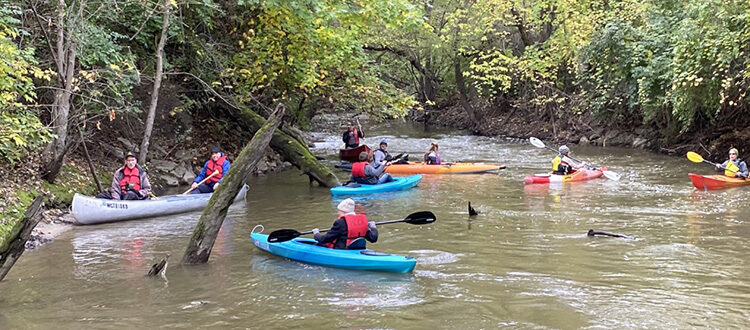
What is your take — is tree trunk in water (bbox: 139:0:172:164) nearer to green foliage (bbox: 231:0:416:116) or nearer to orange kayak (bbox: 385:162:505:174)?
green foliage (bbox: 231:0:416:116)

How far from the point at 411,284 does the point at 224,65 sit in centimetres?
970

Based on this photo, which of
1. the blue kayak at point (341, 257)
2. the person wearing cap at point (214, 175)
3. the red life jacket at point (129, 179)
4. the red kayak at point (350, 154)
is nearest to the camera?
the blue kayak at point (341, 257)

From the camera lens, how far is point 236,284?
7547 millimetres

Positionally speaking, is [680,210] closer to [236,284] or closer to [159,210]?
[236,284]

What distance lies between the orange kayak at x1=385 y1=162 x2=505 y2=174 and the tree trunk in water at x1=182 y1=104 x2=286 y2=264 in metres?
9.41

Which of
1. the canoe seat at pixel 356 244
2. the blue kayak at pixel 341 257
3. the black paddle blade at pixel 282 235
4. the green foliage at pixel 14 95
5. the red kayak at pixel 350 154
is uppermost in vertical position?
the green foliage at pixel 14 95

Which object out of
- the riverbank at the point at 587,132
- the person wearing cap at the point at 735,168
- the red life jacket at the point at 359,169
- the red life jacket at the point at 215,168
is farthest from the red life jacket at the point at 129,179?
the riverbank at the point at 587,132

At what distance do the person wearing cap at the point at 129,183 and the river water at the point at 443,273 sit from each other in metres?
0.57

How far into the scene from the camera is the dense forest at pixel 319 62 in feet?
37.9

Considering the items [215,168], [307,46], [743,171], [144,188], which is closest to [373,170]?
[307,46]

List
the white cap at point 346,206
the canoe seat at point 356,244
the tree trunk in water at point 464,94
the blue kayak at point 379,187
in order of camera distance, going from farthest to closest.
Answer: the tree trunk in water at point 464,94
the blue kayak at point 379,187
the canoe seat at point 356,244
the white cap at point 346,206

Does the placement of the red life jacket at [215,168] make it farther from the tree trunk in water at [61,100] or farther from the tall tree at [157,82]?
the tree trunk in water at [61,100]

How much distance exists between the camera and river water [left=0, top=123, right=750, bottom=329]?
6320mm

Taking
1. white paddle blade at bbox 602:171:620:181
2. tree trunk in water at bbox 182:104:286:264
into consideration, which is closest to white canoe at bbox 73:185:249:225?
tree trunk in water at bbox 182:104:286:264
